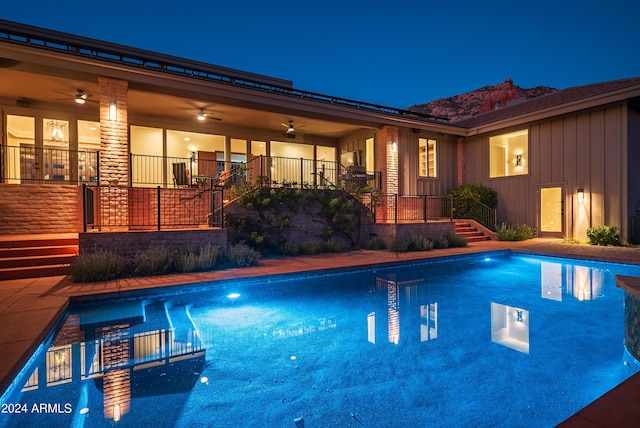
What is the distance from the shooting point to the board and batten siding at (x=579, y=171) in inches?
407

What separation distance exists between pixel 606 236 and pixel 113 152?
540 inches

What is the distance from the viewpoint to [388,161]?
1220cm

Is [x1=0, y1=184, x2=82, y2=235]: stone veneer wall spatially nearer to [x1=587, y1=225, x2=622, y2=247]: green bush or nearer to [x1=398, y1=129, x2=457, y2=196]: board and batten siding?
[x1=398, y1=129, x2=457, y2=196]: board and batten siding

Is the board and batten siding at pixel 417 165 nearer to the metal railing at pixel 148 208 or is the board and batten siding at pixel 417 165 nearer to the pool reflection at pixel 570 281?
the pool reflection at pixel 570 281

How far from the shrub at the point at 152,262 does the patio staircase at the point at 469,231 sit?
930 cm

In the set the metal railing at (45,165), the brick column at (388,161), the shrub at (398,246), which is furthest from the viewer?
the brick column at (388,161)

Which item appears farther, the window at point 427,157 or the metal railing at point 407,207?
the window at point 427,157

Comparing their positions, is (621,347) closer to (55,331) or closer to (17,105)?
(55,331)

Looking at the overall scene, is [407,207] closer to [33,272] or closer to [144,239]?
[144,239]

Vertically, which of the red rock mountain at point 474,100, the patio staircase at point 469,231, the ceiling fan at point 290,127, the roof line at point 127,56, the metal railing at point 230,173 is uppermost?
the red rock mountain at point 474,100

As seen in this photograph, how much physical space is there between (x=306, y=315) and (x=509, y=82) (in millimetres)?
45414

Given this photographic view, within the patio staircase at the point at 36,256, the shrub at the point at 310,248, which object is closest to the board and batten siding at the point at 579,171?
the shrub at the point at 310,248

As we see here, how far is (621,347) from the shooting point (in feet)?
11.7

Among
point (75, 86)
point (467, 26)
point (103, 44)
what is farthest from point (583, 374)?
point (467, 26)
